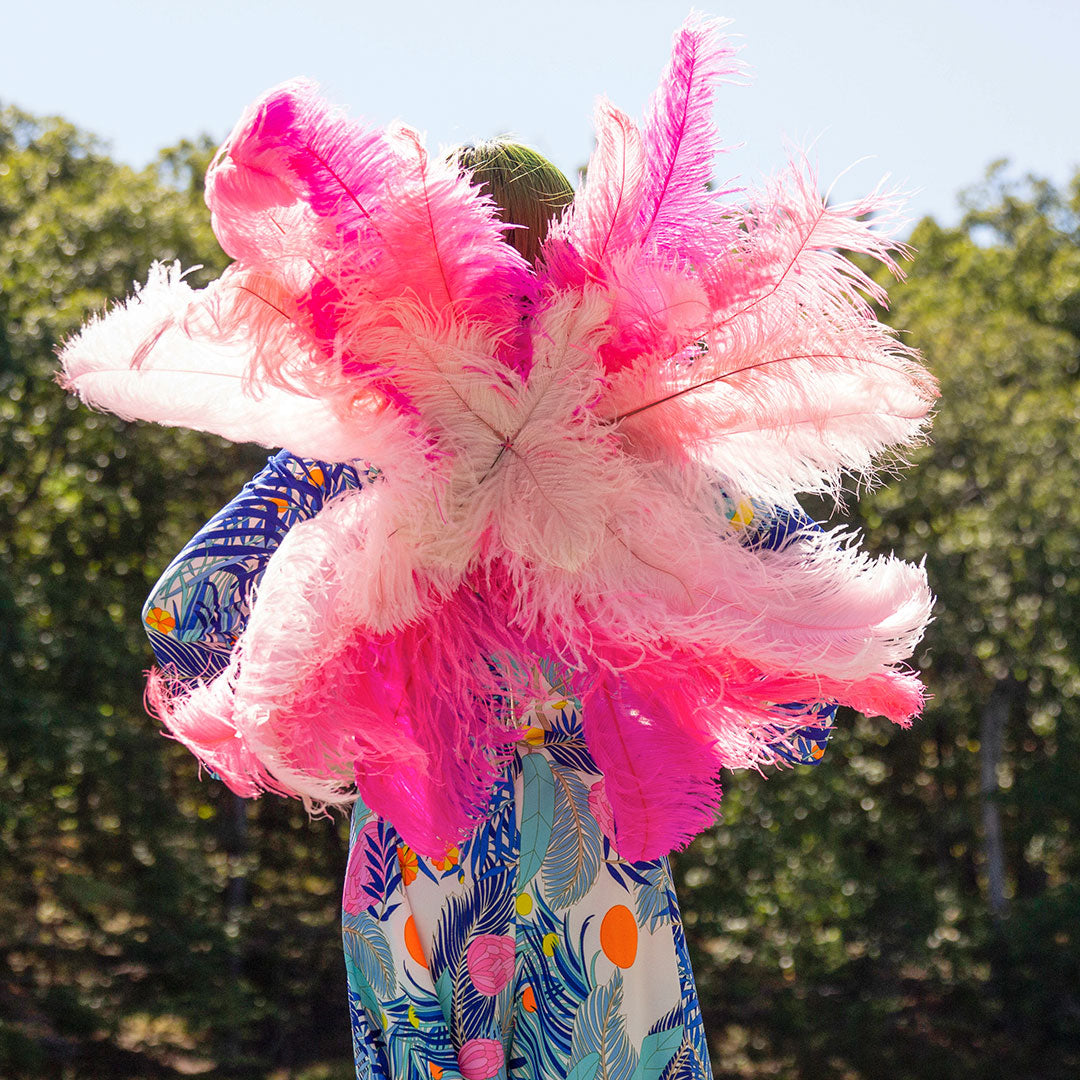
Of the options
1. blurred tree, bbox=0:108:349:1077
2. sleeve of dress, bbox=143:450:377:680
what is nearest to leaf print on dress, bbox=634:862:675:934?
sleeve of dress, bbox=143:450:377:680

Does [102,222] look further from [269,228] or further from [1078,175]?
[1078,175]

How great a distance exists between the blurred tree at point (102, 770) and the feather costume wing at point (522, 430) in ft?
16.2

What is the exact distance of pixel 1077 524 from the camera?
7297 millimetres

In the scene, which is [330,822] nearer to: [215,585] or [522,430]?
[215,585]

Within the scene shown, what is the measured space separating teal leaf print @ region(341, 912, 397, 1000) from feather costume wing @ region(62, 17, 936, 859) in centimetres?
26

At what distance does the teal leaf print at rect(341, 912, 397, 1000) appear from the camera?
1.51 meters

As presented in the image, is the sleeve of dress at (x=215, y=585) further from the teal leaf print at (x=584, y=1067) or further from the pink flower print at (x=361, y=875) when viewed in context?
the teal leaf print at (x=584, y=1067)

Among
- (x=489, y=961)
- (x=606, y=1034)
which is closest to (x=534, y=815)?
(x=489, y=961)

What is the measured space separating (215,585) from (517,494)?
1.48 ft

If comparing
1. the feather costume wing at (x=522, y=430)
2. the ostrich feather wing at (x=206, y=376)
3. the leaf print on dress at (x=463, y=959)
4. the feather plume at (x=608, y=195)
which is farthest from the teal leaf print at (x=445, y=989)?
the feather plume at (x=608, y=195)

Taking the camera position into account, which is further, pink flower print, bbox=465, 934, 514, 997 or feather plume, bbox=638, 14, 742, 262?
pink flower print, bbox=465, 934, 514, 997

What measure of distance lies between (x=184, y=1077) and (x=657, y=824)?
20.5 ft

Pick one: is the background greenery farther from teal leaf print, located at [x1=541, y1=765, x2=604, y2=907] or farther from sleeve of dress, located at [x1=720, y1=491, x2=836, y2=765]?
sleeve of dress, located at [x1=720, y1=491, x2=836, y2=765]

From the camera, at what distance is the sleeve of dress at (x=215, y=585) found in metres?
1.50
